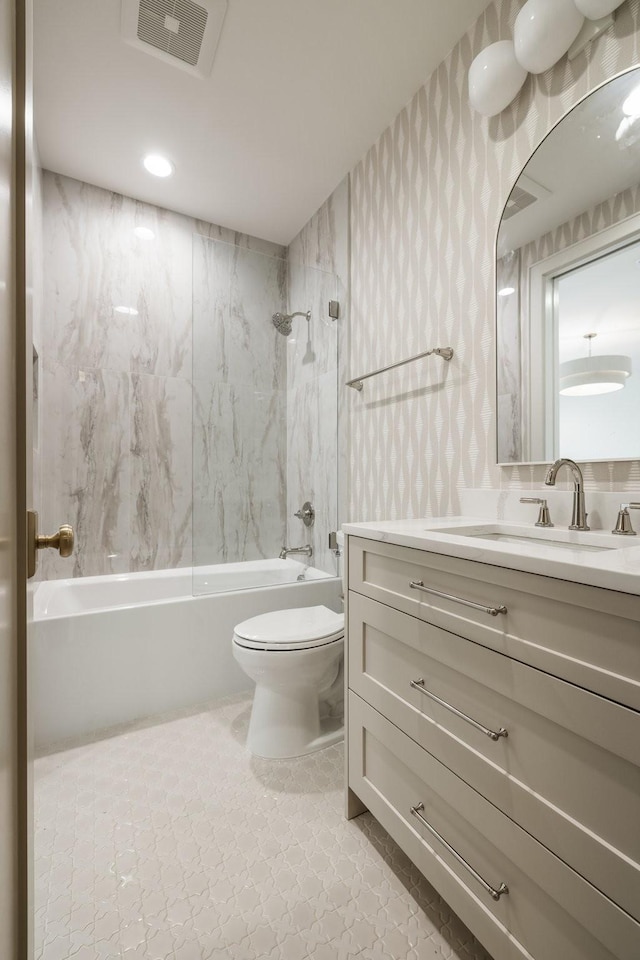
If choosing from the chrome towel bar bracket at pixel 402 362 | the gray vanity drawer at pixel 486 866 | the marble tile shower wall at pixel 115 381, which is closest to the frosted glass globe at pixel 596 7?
the chrome towel bar bracket at pixel 402 362

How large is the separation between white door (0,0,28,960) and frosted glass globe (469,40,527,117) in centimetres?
133

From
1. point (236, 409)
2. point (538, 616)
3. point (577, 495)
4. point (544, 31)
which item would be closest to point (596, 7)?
point (544, 31)

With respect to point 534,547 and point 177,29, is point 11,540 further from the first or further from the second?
point 177,29

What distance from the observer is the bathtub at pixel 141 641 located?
175cm

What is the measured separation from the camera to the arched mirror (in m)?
1.07

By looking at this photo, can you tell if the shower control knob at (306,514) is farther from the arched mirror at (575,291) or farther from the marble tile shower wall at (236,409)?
the arched mirror at (575,291)

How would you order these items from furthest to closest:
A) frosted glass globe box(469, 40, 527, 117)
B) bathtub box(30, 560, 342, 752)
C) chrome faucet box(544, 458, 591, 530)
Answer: bathtub box(30, 560, 342, 752) → frosted glass globe box(469, 40, 527, 117) → chrome faucet box(544, 458, 591, 530)

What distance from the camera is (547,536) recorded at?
1.13 m

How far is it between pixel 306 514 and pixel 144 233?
76.0 inches

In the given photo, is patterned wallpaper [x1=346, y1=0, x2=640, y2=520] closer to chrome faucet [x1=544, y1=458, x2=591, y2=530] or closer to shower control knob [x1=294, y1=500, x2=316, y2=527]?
chrome faucet [x1=544, y1=458, x2=591, y2=530]

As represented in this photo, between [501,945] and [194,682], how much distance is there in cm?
152

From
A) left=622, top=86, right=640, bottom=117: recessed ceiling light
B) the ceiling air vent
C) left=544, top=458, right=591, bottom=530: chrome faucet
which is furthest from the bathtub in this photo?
the ceiling air vent

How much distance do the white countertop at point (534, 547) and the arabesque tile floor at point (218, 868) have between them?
88 centimetres

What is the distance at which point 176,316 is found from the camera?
2695 mm
